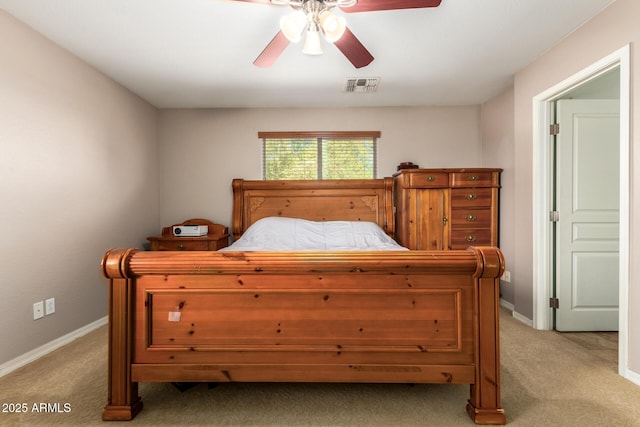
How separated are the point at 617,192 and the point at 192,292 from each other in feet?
11.3

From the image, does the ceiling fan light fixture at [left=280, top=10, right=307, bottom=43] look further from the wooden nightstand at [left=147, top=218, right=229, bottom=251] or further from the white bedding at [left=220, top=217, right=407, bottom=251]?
the wooden nightstand at [left=147, top=218, right=229, bottom=251]

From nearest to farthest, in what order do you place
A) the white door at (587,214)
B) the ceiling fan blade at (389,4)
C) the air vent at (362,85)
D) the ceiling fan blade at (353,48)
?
the ceiling fan blade at (389,4)
the ceiling fan blade at (353,48)
the white door at (587,214)
the air vent at (362,85)

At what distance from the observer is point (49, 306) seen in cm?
245

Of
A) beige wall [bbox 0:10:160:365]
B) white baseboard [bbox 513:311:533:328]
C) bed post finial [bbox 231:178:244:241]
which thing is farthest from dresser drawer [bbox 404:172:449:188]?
beige wall [bbox 0:10:160:365]

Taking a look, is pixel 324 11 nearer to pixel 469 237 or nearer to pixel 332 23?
pixel 332 23

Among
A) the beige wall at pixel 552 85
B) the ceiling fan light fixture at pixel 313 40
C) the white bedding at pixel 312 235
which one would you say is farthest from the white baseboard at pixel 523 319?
the ceiling fan light fixture at pixel 313 40

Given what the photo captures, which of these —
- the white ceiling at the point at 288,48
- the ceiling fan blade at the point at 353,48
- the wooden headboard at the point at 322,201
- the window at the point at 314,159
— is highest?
the white ceiling at the point at 288,48

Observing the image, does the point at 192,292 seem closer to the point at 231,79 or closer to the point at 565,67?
the point at 231,79

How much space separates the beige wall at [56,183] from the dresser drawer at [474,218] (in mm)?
3500

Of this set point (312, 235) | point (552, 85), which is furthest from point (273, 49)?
point (552, 85)

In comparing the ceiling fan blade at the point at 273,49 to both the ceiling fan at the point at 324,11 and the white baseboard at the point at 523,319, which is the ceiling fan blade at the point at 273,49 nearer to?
the ceiling fan at the point at 324,11

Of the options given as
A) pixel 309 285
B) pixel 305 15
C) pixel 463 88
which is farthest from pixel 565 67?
pixel 309 285

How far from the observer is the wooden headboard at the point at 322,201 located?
12.3 ft

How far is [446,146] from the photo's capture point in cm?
401
